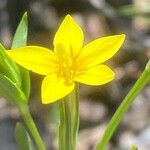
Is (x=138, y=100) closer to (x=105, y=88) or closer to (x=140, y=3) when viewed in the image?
(x=105, y=88)

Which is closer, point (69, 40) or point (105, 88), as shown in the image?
point (69, 40)

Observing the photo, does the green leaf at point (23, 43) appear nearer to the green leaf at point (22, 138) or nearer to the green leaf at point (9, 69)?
the green leaf at point (9, 69)

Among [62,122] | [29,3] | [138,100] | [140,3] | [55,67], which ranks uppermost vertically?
[55,67]

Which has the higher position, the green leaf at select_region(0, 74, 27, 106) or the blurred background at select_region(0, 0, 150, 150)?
the green leaf at select_region(0, 74, 27, 106)

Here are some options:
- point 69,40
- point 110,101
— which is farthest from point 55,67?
point 110,101

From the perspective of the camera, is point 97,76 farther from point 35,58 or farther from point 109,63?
point 109,63

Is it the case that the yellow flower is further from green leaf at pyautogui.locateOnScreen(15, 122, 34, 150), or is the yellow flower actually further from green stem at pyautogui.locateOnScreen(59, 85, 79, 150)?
green leaf at pyautogui.locateOnScreen(15, 122, 34, 150)

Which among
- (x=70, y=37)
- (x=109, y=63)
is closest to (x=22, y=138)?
(x=70, y=37)

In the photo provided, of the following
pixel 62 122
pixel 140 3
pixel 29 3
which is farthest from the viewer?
pixel 140 3

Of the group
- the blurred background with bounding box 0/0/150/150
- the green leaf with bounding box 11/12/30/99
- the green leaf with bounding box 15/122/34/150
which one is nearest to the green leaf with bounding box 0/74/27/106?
the green leaf with bounding box 11/12/30/99
